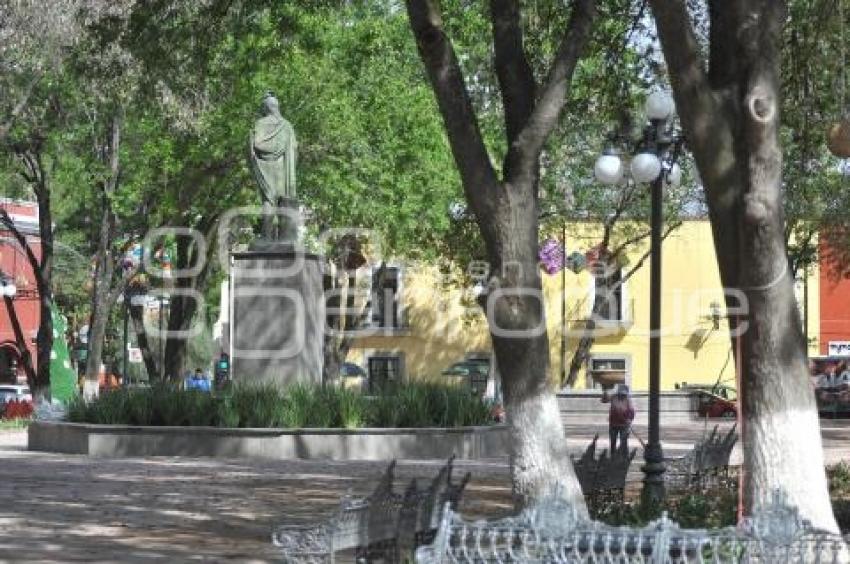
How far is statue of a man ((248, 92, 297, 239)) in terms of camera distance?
78.3ft

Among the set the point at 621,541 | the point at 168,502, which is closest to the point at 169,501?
the point at 168,502

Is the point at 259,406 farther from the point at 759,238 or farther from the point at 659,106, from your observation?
the point at 759,238

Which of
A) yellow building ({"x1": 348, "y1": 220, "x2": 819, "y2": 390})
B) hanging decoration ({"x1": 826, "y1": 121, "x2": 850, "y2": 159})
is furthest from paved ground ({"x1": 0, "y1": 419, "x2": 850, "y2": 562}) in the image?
yellow building ({"x1": 348, "y1": 220, "x2": 819, "y2": 390})

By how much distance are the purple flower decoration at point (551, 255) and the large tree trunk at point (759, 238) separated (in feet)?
112

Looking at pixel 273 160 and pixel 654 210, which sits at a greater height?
pixel 273 160

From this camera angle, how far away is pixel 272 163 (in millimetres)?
23953

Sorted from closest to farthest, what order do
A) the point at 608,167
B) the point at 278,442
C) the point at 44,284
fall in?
1. the point at 608,167
2. the point at 278,442
3. the point at 44,284

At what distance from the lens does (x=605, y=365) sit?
5978 centimetres

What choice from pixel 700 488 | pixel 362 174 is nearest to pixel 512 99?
pixel 700 488

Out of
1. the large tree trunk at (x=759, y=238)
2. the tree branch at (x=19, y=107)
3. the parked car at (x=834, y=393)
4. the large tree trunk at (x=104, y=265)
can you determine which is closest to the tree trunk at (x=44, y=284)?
the large tree trunk at (x=104, y=265)

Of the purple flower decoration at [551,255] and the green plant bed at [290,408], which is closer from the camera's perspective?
the green plant bed at [290,408]

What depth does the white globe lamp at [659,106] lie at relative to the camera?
55.1 ft

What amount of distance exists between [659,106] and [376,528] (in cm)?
871

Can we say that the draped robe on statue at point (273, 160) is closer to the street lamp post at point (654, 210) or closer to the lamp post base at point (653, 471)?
the street lamp post at point (654, 210)
